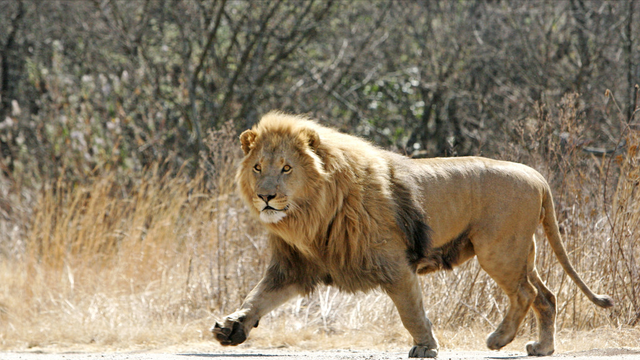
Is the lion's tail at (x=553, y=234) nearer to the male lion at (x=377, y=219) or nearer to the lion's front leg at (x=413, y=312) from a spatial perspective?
the male lion at (x=377, y=219)

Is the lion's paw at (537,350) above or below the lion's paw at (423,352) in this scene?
below

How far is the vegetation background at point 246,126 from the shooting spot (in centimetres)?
623

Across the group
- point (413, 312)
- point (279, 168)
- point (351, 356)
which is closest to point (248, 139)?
point (279, 168)

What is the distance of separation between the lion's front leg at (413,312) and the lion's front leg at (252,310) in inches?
24.8

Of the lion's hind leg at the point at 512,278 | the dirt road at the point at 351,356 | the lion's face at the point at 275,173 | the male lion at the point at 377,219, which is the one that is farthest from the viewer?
the lion's hind leg at the point at 512,278

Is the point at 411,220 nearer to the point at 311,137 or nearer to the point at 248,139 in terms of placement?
the point at 311,137

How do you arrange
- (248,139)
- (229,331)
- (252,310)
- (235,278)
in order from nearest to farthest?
(229,331)
(252,310)
(248,139)
(235,278)

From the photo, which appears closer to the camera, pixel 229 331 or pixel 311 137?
pixel 229 331

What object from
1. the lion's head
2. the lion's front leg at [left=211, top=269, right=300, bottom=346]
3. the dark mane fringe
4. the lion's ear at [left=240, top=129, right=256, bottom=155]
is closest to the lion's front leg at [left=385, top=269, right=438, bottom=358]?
the dark mane fringe

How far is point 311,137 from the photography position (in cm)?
454

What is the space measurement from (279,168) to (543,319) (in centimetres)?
219

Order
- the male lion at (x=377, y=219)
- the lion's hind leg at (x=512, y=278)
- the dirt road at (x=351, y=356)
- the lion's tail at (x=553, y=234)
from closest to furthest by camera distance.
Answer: the male lion at (x=377, y=219)
the dirt road at (x=351, y=356)
the lion's hind leg at (x=512, y=278)
the lion's tail at (x=553, y=234)

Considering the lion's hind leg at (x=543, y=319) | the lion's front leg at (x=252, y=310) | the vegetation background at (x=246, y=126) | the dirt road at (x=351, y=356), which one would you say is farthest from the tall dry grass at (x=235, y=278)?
the lion's front leg at (x=252, y=310)

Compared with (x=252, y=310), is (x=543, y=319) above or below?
below
